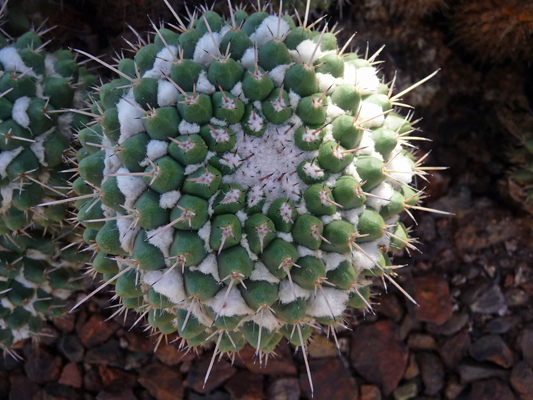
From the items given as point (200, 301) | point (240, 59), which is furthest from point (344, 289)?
point (240, 59)

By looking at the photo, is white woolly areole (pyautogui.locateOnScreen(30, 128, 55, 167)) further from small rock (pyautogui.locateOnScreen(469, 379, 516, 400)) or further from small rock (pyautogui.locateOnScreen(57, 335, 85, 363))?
small rock (pyautogui.locateOnScreen(469, 379, 516, 400))

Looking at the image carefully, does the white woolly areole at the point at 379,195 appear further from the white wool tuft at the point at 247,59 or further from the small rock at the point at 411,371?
the small rock at the point at 411,371

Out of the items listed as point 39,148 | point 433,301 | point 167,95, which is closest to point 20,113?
point 39,148

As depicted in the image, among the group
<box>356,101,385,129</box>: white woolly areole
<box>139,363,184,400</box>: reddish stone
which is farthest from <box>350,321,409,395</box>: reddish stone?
<box>356,101,385,129</box>: white woolly areole

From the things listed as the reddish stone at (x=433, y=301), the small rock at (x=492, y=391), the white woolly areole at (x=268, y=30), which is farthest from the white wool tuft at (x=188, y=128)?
the small rock at (x=492, y=391)

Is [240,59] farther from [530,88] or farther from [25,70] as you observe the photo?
[530,88]

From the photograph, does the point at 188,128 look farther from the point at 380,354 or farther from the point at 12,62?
the point at 380,354

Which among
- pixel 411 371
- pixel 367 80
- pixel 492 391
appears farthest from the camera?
pixel 411 371
